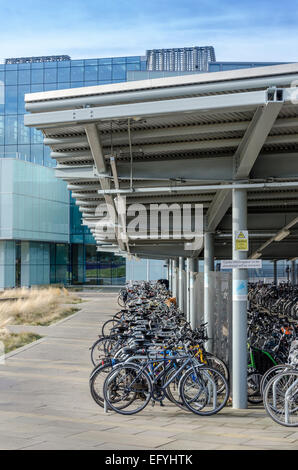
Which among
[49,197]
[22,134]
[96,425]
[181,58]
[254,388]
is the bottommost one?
[96,425]

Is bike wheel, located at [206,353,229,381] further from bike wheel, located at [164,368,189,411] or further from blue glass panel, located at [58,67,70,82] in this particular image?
blue glass panel, located at [58,67,70,82]

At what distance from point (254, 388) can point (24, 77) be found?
47.9 meters

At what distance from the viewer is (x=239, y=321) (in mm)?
7508

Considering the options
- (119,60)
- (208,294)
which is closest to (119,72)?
(119,60)

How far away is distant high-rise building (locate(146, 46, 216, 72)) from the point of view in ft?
212

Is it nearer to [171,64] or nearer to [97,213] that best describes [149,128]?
[97,213]

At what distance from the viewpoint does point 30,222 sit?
142ft

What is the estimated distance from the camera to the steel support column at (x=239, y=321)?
7379 millimetres

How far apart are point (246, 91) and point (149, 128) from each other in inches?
56.8

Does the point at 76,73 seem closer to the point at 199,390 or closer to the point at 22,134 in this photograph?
the point at 22,134

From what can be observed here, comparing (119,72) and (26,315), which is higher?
(119,72)

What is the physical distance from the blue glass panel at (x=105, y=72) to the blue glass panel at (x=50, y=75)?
3939 millimetres

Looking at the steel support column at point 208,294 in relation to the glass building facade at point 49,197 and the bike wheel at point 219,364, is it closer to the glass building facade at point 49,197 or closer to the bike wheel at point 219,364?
the bike wheel at point 219,364

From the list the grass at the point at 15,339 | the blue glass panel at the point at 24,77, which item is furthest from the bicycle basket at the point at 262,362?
the blue glass panel at the point at 24,77
